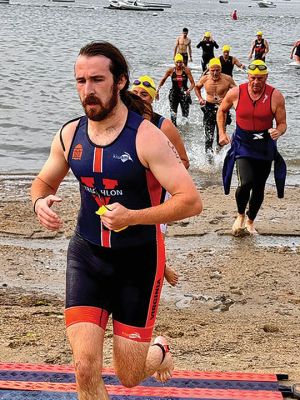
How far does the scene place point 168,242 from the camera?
9.22 m

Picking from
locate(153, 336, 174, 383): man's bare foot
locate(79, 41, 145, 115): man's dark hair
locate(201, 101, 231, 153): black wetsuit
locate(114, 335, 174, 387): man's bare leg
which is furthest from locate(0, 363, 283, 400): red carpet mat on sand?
locate(201, 101, 231, 153): black wetsuit

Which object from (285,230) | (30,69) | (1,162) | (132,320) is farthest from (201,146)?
(30,69)

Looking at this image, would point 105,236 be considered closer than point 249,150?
Yes

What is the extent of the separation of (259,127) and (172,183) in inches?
198

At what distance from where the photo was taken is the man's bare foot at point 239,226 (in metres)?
9.35

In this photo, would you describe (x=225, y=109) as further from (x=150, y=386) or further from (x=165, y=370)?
(x=165, y=370)

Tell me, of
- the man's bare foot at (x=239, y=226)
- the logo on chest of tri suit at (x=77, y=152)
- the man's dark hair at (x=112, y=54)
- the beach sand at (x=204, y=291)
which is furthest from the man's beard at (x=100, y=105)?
the man's bare foot at (x=239, y=226)

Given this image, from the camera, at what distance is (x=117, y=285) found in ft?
13.0

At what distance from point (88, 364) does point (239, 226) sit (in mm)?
5851

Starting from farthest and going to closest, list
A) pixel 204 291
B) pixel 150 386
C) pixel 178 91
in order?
pixel 178 91, pixel 204 291, pixel 150 386

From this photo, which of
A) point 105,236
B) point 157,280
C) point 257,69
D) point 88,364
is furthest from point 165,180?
point 257,69

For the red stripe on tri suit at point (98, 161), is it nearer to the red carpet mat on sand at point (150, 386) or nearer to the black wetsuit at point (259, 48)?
the red carpet mat on sand at point (150, 386)

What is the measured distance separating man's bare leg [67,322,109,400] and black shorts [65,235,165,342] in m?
0.12

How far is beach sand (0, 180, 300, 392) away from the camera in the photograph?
570 centimetres
